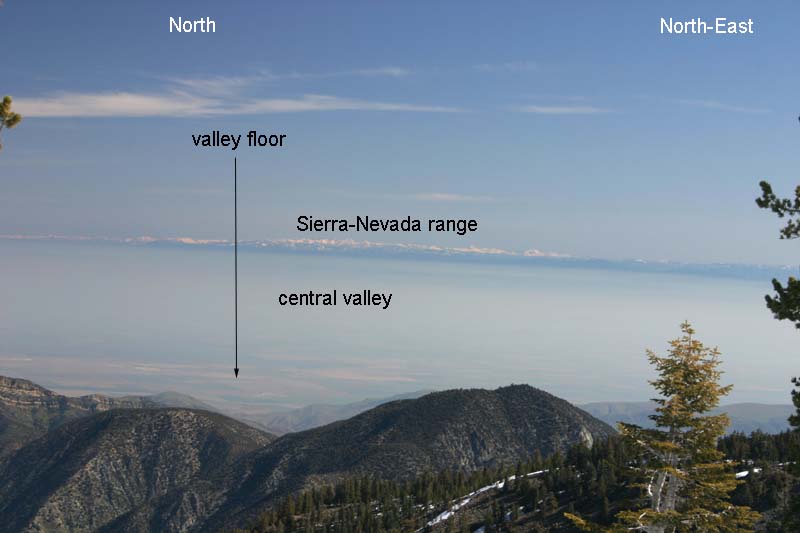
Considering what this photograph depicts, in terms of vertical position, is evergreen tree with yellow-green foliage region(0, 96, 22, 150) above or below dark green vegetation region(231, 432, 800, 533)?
above

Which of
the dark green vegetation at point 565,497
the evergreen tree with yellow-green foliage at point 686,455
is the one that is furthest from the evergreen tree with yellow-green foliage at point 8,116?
the dark green vegetation at point 565,497

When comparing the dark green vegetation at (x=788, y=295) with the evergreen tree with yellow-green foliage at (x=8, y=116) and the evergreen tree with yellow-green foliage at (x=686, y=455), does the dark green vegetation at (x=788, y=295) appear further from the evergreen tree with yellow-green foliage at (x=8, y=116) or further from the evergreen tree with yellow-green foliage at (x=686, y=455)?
the evergreen tree with yellow-green foliage at (x=8, y=116)

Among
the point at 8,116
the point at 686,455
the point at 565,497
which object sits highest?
the point at 8,116

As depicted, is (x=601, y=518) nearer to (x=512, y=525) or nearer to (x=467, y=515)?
(x=512, y=525)

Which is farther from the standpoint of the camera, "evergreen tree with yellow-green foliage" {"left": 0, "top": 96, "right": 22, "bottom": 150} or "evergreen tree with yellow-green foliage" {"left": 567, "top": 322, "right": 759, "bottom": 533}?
"evergreen tree with yellow-green foliage" {"left": 567, "top": 322, "right": 759, "bottom": 533}

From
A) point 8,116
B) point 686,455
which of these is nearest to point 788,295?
point 686,455

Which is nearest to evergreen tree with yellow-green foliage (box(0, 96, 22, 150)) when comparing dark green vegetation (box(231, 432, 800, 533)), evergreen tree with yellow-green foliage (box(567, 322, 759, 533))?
evergreen tree with yellow-green foliage (box(567, 322, 759, 533))

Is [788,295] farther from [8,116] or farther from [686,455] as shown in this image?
[8,116]

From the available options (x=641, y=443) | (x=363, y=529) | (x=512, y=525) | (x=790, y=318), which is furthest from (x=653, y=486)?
(x=363, y=529)

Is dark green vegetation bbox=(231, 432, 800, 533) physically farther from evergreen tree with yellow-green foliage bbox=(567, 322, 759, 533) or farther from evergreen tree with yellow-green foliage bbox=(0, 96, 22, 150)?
evergreen tree with yellow-green foliage bbox=(0, 96, 22, 150)

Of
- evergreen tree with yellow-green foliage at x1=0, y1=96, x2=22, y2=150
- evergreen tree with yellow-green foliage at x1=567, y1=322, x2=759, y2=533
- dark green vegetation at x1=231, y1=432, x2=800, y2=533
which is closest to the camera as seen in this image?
evergreen tree with yellow-green foliage at x1=0, y1=96, x2=22, y2=150
